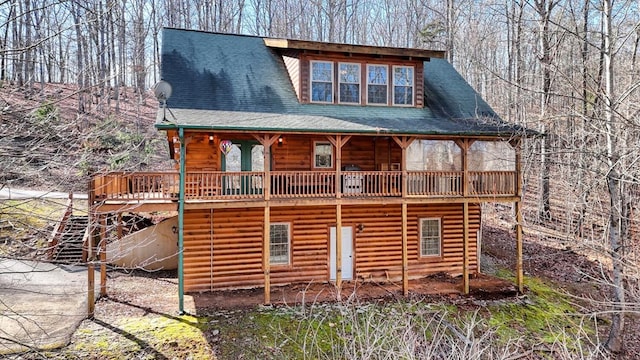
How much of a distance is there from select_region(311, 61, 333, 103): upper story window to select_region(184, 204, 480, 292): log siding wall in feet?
13.7

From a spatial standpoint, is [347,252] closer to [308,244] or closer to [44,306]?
[308,244]

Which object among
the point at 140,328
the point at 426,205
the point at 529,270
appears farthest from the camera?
the point at 529,270

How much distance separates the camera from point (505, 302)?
1271 cm

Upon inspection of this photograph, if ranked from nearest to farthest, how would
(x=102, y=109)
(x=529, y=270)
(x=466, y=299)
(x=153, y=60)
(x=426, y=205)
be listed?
(x=466, y=299)
(x=426, y=205)
(x=529, y=270)
(x=102, y=109)
(x=153, y=60)

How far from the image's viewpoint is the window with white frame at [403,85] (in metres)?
15.5

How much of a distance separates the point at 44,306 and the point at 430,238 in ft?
42.6

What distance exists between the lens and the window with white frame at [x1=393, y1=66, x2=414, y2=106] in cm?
1545

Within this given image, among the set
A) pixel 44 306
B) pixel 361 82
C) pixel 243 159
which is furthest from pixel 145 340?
pixel 361 82

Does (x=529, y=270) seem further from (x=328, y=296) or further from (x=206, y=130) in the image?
(x=206, y=130)

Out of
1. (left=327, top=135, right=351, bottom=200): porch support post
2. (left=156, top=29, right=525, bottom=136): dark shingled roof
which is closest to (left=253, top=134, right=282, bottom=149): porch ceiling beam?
(left=156, top=29, right=525, bottom=136): dark shingled roof

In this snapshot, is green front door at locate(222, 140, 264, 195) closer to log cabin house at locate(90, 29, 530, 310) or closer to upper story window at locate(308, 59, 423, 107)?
log cabin house at locate(90, 29, 530, 310)

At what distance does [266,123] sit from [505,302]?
31.5ft

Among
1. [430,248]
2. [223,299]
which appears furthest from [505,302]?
[223,299]

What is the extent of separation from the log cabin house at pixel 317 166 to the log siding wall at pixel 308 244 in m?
0.04
